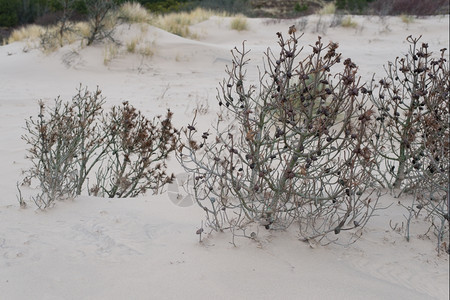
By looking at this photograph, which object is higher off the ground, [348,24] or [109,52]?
[348,24]

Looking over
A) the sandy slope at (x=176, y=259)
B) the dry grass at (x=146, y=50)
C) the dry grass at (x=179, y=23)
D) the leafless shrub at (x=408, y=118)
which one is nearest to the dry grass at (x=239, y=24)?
the dry grass at (x=179, y=23)

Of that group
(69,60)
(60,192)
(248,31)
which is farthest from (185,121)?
(248,31)

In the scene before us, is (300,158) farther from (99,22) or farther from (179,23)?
(179,23)

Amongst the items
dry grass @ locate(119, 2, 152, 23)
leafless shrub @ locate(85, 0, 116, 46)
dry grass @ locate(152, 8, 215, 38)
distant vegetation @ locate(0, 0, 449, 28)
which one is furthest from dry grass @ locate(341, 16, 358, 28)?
leafless shrub @ locate(85, 0, 116, 46)

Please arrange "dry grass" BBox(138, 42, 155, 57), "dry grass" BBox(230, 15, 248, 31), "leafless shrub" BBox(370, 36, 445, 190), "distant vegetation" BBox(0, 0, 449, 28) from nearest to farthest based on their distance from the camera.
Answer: "leafless shrub" BBox(370, 36, 445, 190) < "dry grass" BBox(138, 42, 155, 57) < "dry grass" BBox(230, 15, 248, 31) < "distant vegetation" BBox(0, 0, 449, 28)

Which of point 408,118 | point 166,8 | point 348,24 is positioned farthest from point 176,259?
point 166,8

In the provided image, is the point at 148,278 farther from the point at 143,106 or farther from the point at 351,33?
the point at 351,33

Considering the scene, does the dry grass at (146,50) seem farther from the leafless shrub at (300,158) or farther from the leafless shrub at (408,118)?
the leafless shrub at (300,158)

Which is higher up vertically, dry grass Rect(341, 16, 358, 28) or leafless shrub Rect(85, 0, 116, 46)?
dry grass Rect(341, 16, 358, 28)

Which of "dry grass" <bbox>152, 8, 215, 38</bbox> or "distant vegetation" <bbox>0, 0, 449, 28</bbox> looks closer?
"dry grass" <bbox>152, 8, 215, 38</bbox>

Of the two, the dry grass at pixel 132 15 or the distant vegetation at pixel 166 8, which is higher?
the distant vegetation at pixel 166 8

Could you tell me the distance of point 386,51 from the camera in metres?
12.3

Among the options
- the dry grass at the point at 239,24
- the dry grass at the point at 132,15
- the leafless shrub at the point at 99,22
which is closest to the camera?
the leafless shrub at the point at 99,22

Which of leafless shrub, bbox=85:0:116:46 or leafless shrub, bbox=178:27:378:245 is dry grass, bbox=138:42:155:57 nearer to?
leafless shrub, bbox=85:0:116:46
